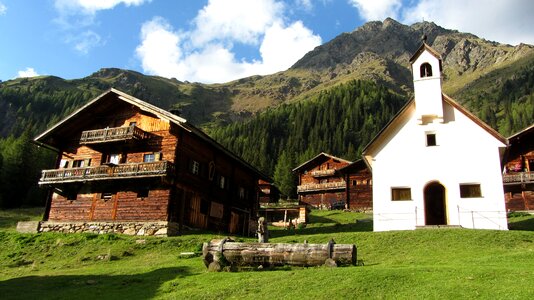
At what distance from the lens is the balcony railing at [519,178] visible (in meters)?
45.5

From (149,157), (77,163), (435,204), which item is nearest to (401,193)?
(435,204)

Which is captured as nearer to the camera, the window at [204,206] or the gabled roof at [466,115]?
the gabled roof at [466,115]

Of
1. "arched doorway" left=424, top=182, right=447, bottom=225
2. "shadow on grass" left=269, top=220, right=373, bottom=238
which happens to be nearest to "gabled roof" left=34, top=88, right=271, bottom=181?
"shadow on grass" left=269, top=220, right=373, bottom=238

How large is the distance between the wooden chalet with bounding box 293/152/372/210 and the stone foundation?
3806 cm

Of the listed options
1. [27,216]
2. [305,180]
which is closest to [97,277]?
[27,216]

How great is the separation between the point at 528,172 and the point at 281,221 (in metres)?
28.0

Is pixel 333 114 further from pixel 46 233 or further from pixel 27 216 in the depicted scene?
pixel 46 233

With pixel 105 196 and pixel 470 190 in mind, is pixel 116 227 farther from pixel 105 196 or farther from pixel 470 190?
pixel 470 190

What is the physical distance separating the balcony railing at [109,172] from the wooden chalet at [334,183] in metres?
38.2


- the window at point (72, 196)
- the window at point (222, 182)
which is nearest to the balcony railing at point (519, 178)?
the window at point (222, 182)

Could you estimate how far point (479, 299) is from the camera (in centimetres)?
1248

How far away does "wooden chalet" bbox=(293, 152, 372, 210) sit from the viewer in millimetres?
66500

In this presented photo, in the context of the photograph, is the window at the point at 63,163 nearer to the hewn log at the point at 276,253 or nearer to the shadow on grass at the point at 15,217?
the shadow on grass at the point at 15,217

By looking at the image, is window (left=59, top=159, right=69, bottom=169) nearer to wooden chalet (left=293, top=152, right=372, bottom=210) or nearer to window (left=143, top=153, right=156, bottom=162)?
window (left=143, top=153, right=156, bottom=162)
